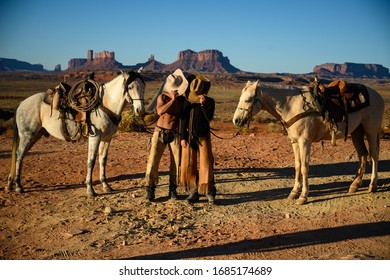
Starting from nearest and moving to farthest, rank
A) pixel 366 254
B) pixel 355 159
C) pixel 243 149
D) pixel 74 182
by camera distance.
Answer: pixel 366 254, pixel 74 182, pixel 355 159, pixel 243 149

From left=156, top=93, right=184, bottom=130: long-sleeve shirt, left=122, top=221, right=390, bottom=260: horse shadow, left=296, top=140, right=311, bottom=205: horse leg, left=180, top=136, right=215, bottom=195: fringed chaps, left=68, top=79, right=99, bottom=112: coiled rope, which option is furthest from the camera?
left=68, top=79, right=99, bottom=112: coiled rope

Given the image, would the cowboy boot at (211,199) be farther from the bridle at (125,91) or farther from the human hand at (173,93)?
the bridle at (125,91)

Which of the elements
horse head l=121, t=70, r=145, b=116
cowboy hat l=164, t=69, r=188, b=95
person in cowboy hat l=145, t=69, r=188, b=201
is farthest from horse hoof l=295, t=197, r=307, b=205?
horse head l=121, t=70, r=145, b=116

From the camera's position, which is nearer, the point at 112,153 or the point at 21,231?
the point at 21,231

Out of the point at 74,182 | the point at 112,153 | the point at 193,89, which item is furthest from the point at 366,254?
the point at 112,153

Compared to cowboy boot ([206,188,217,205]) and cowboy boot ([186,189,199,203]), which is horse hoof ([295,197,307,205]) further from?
cowboy boot ([186,189,199,203])

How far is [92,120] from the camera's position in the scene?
7016 millimetres

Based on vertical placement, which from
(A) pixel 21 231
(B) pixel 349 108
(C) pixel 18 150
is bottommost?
(A) pixel 21 231

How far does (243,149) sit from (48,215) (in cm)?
719

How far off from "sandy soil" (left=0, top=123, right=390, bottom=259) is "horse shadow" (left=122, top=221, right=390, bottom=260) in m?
0.01

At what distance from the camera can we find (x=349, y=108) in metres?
6.92

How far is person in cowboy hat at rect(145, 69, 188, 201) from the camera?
6.38 metres

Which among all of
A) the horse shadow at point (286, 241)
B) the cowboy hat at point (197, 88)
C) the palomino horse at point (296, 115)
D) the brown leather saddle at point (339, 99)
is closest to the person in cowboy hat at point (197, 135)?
the cowboy hat at point (197, 88)

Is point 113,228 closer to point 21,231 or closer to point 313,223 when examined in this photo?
point 21,231
